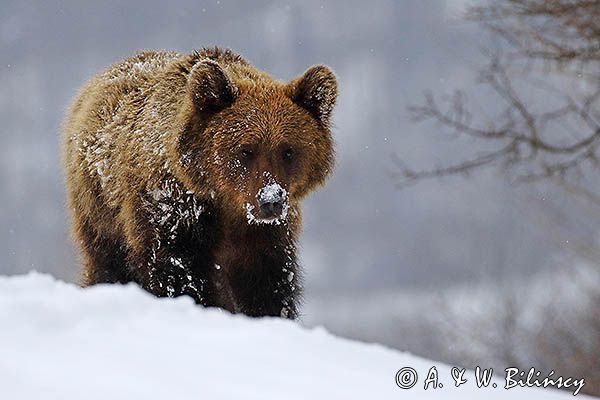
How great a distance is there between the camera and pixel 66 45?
287 ft

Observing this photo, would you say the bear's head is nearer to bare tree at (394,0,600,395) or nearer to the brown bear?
the brown bear

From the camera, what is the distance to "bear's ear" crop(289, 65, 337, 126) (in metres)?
8.09

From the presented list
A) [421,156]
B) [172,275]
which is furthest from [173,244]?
[421,156]

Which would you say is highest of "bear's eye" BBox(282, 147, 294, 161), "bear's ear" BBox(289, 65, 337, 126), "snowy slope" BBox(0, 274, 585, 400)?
"snowy slope" BBox(0, 274, 585, 400)

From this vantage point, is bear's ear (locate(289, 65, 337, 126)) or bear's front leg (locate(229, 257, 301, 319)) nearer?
bear's ear (locate(289, 65, 337, 126))

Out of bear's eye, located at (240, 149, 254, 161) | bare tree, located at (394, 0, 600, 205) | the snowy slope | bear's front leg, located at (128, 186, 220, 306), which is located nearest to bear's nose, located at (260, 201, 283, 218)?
bear's eye, located at (240, 149, 254, 161)

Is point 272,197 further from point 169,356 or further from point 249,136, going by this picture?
point 169,356

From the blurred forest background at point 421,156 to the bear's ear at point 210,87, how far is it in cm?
137

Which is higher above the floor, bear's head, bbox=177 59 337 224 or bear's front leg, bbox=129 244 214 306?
bear's head, bbox=177 59 337 224

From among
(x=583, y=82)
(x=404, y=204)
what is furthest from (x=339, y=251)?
(x=583, y=82)

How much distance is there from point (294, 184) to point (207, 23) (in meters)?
71.5

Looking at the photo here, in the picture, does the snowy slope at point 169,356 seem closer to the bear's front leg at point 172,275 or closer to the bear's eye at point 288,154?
the bear's front leg at point 172,275

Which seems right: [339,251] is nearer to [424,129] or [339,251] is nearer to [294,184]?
[424,129]

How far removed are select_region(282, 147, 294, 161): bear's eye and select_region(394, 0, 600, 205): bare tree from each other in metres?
1.55
